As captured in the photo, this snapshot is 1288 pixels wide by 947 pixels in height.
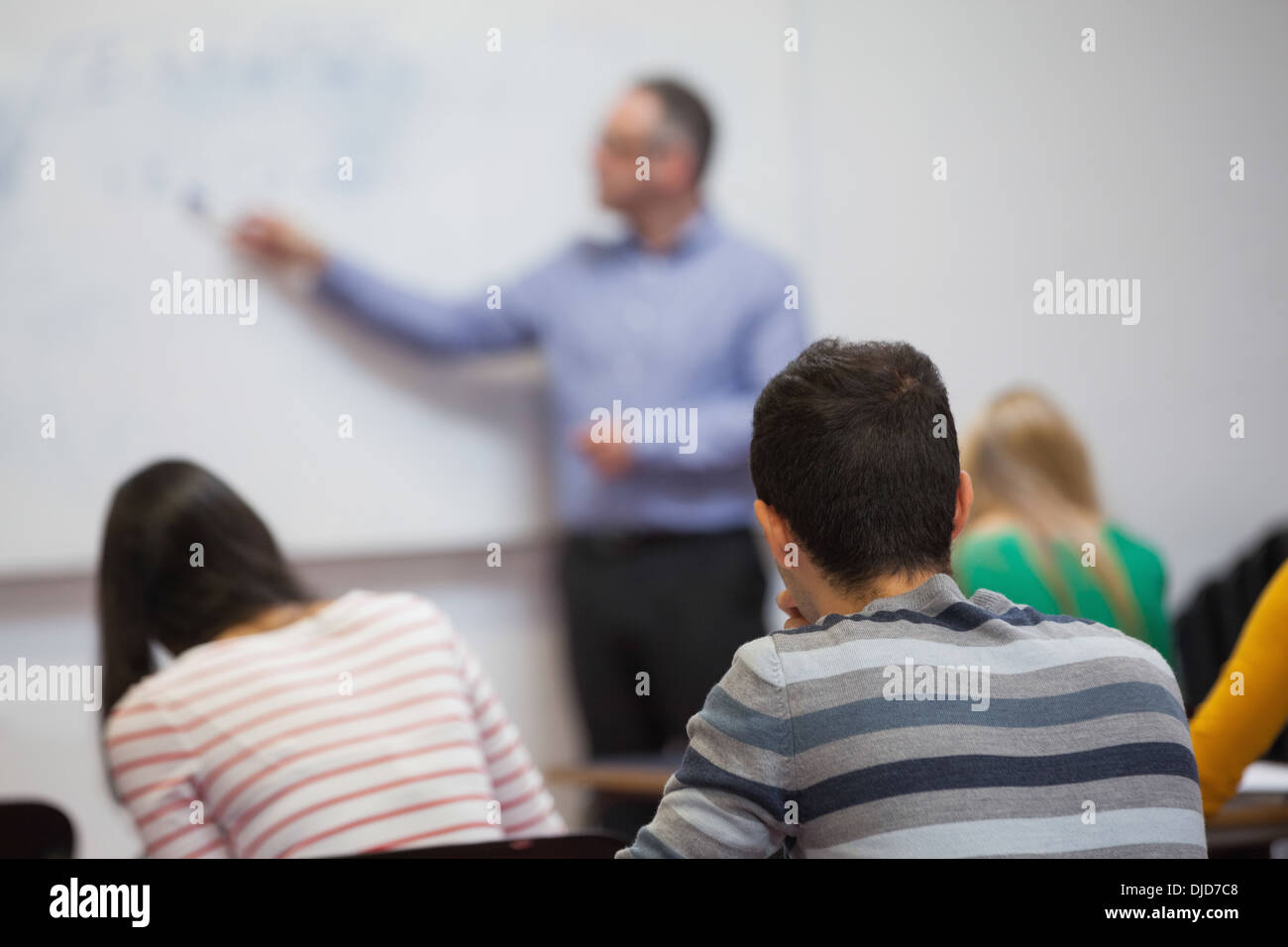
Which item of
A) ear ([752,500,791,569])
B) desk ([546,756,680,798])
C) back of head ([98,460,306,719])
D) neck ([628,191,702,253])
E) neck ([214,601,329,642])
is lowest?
desk ([546,756,680,798])

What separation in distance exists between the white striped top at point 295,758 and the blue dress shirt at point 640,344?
1.69m

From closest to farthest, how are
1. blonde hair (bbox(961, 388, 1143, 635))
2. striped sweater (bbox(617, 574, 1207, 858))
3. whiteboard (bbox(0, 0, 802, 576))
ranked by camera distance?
1. striped sweater (bbox(617, 574, 1207, 858))
2. blonde hair (bbox(961, 388, 1143, 635))
3. whiteboard (bbox(0, 0, 802, 576))

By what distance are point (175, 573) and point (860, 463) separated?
1021 mm

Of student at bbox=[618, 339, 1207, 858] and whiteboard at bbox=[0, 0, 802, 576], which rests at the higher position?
whiteboard at bbox=[0, 0, 802, 576]

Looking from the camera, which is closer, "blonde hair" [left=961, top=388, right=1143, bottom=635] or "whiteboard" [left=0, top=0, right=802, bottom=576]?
"blonde hair" [left=961, top=388, right=1143, bottom=635]

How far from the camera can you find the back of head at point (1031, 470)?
2439mm

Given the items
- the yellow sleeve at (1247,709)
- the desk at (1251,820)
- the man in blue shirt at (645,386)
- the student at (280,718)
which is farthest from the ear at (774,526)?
the man in blue shirt at (645,386)

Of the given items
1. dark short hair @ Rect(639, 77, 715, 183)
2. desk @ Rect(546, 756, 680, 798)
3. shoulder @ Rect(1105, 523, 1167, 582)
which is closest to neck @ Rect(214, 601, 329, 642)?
desk @ Rect(546, 756, 680, 798)

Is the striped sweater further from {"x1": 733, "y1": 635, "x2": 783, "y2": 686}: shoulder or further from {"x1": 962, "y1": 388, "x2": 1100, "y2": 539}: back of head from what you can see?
{"x1": 962, "y1": 388, "x2": 1100, "y2": 539}: back of head

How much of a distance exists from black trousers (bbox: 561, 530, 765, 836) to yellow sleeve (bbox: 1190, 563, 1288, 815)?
188cm

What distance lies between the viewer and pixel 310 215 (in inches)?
125

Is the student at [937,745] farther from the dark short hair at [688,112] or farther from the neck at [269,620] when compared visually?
the dark short hair at [688,112]

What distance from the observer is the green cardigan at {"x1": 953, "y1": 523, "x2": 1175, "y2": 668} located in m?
2.25
